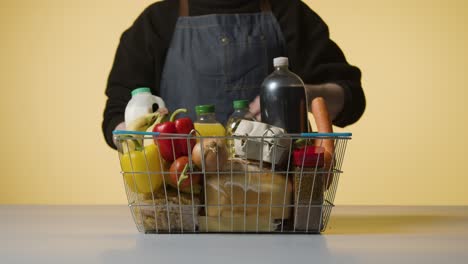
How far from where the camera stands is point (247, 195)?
82 cm

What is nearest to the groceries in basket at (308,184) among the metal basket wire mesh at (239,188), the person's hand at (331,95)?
the metal basket wire mesh at (239,188)

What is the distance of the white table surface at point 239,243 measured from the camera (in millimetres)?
656

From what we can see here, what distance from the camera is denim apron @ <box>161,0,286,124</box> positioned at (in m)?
1.64

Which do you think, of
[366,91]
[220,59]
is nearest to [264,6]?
[220,59]

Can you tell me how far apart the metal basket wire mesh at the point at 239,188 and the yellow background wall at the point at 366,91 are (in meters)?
1.40

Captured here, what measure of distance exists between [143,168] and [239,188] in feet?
0.43

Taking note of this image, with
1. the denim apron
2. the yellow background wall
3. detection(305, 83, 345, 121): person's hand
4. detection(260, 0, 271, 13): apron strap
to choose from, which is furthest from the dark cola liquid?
the yellow background wall

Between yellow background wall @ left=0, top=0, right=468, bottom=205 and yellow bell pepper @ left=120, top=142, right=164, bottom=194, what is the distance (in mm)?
1468

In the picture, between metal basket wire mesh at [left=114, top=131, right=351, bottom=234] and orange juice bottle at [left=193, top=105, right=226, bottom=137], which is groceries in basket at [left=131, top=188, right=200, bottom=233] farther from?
orange juice bottle at [left=193, top=105, right=226, bottom=137]

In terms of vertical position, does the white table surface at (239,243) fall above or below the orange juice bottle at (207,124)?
below

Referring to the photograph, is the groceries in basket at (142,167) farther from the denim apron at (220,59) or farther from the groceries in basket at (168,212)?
the denim apron at (220,59)

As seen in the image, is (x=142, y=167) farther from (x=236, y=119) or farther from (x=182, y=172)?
(x=236, y=119)
